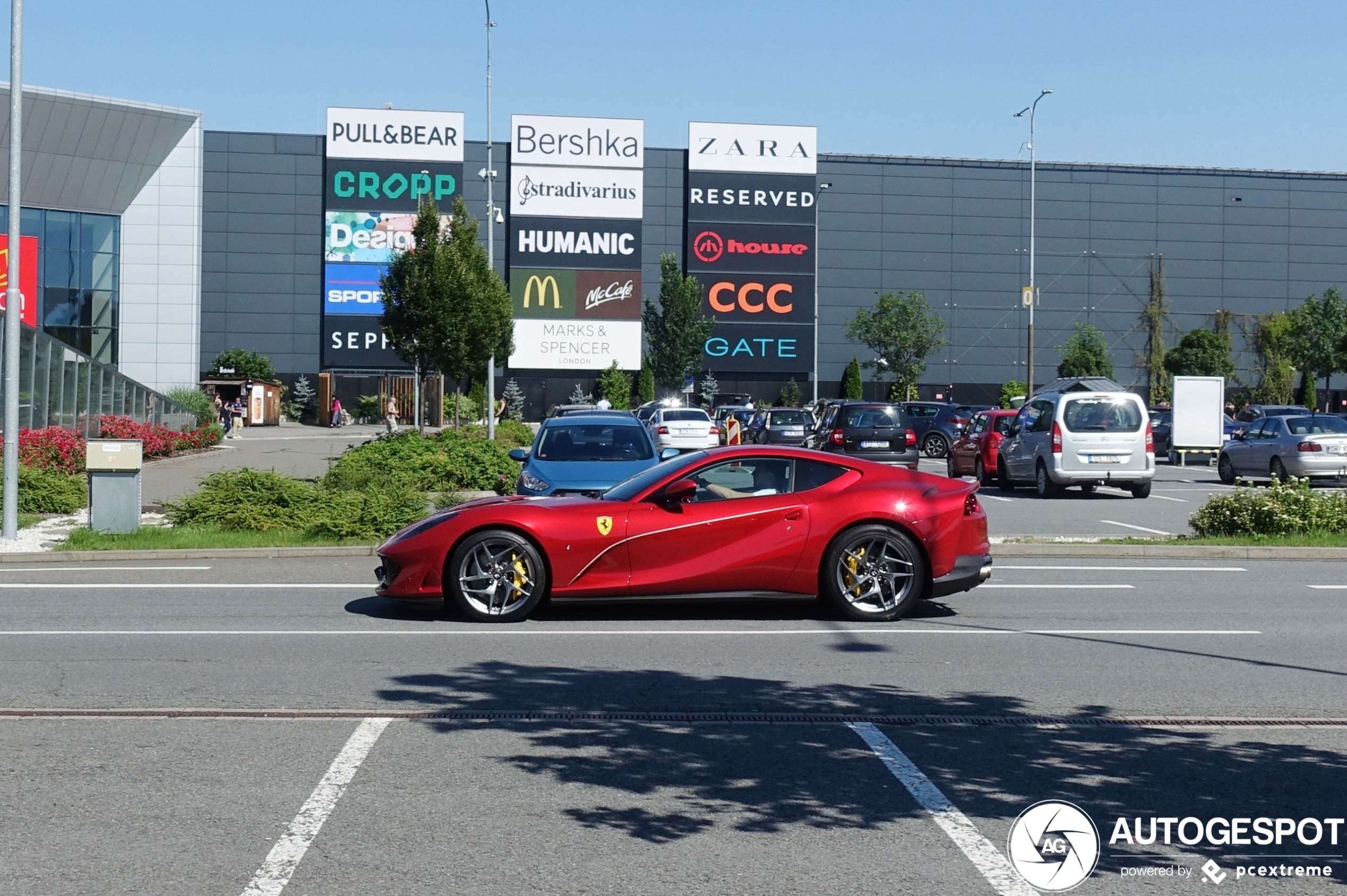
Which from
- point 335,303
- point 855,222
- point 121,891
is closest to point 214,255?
point 335,303

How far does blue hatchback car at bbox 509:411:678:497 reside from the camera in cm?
1645

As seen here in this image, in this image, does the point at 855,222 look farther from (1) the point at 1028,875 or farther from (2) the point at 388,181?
(1) the point at 1028,875

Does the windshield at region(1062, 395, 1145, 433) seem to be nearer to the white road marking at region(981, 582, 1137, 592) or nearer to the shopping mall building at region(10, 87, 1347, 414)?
the white road marking at region(981, 582, 1137, 592)

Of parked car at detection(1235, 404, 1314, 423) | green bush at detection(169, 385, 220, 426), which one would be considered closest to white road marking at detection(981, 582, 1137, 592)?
parked car at detection(1235, 404, 1314, 423)

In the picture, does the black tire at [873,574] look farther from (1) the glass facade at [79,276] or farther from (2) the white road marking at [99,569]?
(1) the glass facade at [79,276]

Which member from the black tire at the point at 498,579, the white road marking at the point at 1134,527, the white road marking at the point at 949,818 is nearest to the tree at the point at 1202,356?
the white road marking at the point at 1134,527

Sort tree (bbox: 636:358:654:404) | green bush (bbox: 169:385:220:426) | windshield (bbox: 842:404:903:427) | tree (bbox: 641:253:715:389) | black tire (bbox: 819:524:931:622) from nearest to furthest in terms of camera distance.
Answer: black tire (bbox: 819:524:931:622)
windshield (bbox: 842:404:903:427)
green bush (bbox: 169:385:220:426)
tree (bbox: 641:253:715:389)
tree (bbox: 636:358:654:404)

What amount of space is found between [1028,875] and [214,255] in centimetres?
7620

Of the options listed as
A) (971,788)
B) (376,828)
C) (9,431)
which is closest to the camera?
(376,828)

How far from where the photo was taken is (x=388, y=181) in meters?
71.8

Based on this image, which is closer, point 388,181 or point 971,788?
point 971,788

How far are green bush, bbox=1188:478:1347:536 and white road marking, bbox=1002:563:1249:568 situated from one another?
2.03 m

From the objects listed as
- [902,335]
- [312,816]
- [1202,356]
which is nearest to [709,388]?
[902,335]

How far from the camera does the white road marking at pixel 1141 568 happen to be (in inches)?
572
